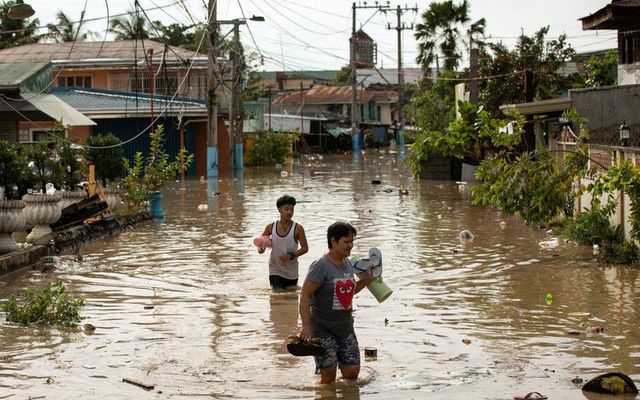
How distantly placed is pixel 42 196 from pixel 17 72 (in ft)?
39.4

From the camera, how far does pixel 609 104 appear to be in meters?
20.2

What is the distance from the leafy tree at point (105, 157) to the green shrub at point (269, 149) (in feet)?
97.7

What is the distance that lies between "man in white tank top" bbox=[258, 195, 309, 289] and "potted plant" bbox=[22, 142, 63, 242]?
638cm

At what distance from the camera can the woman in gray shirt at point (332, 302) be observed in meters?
8.61

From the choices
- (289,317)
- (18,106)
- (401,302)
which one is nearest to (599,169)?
(401,302)

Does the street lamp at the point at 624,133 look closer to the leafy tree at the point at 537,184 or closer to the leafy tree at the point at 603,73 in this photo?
the leafy tree at the point at 537,184

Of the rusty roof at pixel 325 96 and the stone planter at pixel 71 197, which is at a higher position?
the rusty roof at pixel 325 96

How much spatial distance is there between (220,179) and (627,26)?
19769 mm

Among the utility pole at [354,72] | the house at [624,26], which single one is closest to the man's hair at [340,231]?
the house at [624,26]

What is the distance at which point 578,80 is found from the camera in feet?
140

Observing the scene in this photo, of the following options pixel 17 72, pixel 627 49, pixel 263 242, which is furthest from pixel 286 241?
pixel 17 72

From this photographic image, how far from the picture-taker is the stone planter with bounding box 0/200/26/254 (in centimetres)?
1627

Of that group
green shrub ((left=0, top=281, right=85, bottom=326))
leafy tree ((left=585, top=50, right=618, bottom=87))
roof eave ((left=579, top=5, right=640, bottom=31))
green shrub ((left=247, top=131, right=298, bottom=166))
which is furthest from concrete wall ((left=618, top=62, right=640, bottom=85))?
green shrub ((left=247, top=131, right=298, bottom=166))

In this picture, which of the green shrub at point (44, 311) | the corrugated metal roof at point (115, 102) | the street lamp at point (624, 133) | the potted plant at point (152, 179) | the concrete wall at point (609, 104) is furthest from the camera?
the corrugated metal roof at point (115, 102)
